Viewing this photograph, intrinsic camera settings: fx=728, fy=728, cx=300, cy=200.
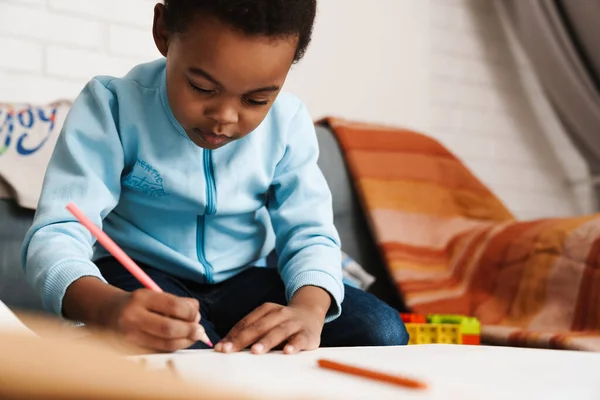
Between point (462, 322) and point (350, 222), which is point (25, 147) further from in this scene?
point (462, 322)

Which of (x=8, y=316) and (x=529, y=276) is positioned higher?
(x=8, y=316)

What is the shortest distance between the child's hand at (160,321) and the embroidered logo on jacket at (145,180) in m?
0.29

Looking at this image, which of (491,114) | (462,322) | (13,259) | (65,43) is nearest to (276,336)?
(462,322)

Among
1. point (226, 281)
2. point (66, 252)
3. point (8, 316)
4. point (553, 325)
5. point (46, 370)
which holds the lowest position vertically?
point (553, 325)

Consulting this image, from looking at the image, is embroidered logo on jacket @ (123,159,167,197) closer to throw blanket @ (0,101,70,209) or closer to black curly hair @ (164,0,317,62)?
black curly hair @ (164,0,317,62)

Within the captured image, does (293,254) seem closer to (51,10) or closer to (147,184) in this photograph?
(147,184)

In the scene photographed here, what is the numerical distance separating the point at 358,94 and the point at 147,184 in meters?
1.31

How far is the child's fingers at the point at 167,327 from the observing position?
67cm

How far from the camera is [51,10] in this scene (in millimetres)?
1745

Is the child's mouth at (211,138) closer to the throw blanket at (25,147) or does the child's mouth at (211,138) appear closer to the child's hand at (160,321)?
the child's hand at (160,321)

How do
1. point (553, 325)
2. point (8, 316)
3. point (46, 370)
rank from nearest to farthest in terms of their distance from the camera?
1. point (46, 370)
2. point (8, 316)
3. point (553, 325)

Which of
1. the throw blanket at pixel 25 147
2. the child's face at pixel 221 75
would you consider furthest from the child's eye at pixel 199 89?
the throw blanket at pixel 25 147

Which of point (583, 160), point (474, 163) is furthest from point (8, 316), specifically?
point (583, 160)

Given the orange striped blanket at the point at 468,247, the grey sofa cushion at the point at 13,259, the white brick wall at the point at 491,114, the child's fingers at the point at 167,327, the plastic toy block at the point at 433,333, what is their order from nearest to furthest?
the child's fingers at the point at 167,327 → the plastic toy block at the point at 433,333 → the grey sofa cushion at the point at 13,259 → the orange striped blanket at the point at 468,247 → the white brick wall at the point at 491,114
